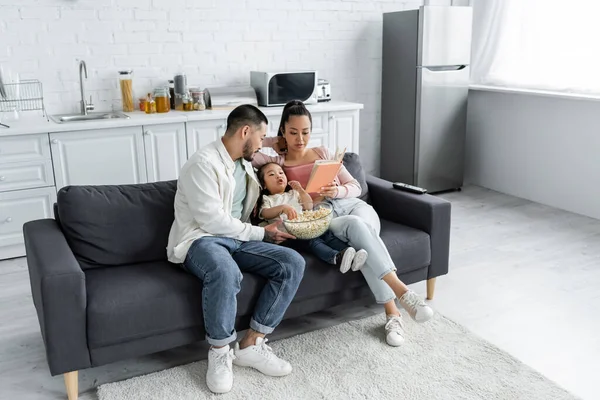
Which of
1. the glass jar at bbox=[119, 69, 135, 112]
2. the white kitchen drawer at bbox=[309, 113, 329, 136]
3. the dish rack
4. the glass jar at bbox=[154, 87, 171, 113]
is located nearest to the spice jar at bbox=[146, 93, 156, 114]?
the glass jar at bbox=[154, 87, 171, 113]

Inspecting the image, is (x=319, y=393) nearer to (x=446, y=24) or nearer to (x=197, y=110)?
(x=197, y=110)

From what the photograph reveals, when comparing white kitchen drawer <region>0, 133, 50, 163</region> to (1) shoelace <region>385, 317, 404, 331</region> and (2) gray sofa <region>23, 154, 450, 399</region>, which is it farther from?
(1) shoelace <region>385, 317, 404, 331</region>

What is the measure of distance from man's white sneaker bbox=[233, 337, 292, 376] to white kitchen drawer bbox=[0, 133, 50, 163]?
196 centimetres

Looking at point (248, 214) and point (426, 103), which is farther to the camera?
point (426, 103)

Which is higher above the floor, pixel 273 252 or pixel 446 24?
pixel 446 24

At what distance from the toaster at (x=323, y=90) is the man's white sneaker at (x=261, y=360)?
8.67 ft

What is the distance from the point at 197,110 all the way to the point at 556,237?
2.55 m

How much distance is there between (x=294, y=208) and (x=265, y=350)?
2.11 feet

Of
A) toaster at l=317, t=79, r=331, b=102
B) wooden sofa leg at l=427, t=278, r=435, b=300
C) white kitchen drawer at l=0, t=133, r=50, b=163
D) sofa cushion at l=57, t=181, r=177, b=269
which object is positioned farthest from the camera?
toaster at l=317, t=79, r=331, b=102

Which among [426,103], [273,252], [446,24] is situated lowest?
[273,252]

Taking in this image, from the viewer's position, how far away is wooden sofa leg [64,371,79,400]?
84.1 inches

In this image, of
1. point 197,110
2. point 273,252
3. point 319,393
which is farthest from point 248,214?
point 197,110

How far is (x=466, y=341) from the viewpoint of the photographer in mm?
2568

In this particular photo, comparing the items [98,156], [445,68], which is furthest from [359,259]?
[445,68]
